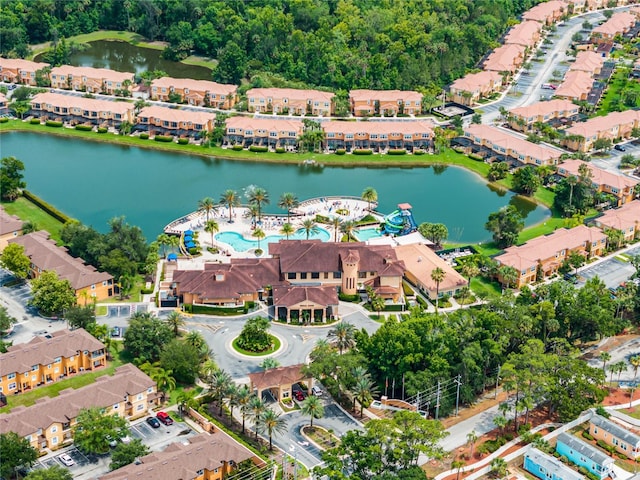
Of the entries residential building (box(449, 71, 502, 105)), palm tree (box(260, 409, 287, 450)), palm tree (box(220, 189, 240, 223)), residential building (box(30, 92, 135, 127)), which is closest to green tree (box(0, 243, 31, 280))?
palm tree (box(220, 189, 240, 223))

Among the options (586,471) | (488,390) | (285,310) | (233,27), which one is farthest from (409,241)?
(233,27)

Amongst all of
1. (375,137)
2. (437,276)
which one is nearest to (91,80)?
(375,137)

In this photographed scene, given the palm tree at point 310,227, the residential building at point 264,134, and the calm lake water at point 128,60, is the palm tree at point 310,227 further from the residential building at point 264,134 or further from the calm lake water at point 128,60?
the calm lake water at point 128,60

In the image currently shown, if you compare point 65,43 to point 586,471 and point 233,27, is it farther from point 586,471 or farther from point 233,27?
point 586,471

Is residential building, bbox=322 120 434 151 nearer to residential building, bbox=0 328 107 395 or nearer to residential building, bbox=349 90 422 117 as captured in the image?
residential building, bbox=349 90 422 117

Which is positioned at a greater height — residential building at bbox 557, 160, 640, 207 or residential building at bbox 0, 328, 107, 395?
residential building at bbox 557, 160, 640, 207

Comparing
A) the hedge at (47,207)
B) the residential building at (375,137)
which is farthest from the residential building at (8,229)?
the residential building at (375,137)

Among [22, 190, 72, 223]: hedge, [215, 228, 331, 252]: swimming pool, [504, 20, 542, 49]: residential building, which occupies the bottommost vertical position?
[215, 228, 331, 252]: swimming pool

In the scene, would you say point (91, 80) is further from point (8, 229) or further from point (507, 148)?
point (507, 148)
